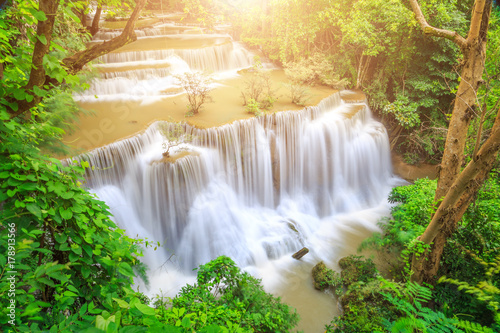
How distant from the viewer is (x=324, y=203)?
8.99 metres

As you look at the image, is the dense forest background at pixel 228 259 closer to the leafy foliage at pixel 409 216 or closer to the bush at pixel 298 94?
the leafy foliage at pixel 409 216

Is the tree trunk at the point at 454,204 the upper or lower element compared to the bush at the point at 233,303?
upper

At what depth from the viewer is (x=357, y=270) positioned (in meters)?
5.99

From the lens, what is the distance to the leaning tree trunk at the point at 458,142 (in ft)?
12.2

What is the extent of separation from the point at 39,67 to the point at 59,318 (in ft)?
7.08

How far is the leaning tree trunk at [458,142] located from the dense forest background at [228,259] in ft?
0.26

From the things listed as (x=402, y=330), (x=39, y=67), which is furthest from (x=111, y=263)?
(x=402, y=330)

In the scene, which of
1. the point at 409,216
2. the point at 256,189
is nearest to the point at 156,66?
the point at 256,189

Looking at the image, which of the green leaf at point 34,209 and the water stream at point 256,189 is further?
the water stream at point 256,189

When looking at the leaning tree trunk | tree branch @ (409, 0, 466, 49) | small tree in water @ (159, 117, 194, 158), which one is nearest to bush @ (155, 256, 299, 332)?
the leaning tree trunk

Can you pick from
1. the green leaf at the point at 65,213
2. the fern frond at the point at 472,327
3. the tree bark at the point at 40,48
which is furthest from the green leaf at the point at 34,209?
the fern frond at the point at 472,327

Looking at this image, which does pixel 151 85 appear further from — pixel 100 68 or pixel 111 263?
pixel 111 263

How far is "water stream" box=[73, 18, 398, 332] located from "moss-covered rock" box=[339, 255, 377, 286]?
1.65ft

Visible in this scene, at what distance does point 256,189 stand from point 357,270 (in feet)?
11.9
